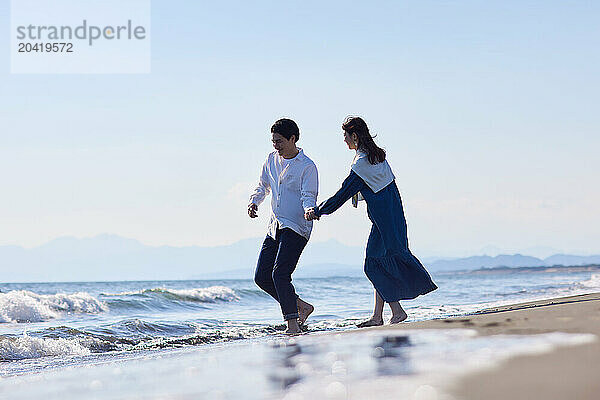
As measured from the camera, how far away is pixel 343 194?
5691 mm

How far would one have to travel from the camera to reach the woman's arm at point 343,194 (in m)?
5.66

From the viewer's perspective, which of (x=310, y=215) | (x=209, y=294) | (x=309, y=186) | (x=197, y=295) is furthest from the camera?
(x=197, y=295)

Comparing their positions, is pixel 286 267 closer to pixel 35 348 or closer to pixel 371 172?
pixel 371 172

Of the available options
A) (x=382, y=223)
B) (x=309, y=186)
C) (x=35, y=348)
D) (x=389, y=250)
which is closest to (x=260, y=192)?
(x=309, y=186)

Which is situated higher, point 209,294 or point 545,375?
point 545,375

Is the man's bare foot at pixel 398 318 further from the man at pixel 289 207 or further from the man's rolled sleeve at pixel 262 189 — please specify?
the man's rolled sleeve at pixel 262 189

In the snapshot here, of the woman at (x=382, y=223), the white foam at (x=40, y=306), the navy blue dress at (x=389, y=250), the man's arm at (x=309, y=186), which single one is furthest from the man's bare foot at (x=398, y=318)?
the white foam at (x=40, y=306)

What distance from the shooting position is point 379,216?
568 cm

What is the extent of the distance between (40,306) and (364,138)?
24.1 feet

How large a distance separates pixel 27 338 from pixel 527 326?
4859mm

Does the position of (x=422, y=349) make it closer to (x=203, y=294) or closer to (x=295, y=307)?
(x=295, y=307)

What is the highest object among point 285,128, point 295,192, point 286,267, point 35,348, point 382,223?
point 285,128

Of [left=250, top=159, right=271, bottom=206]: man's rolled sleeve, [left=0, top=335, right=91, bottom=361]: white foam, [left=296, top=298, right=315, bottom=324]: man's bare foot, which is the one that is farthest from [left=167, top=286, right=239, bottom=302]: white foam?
[left=250, top=159, right=271, bottom=206]: man's rolled sleeve

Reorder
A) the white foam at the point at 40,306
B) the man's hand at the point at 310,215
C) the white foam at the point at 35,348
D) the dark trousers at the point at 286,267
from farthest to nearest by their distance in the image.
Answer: the white foam at the point at 40,306
the white foam at the point at 35,348
the dark trousers at the point at 286,267
the man's hand at the point at 310,215
